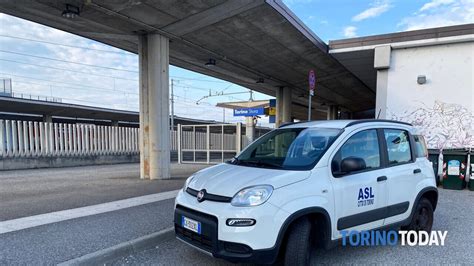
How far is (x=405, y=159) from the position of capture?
4.56 metres

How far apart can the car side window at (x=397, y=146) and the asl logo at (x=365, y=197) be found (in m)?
0.68

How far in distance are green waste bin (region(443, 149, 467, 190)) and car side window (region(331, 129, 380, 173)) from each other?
593cm

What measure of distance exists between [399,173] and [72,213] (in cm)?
531

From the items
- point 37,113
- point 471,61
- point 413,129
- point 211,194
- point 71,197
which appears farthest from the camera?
point 37,113

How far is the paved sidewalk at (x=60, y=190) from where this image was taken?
5859 millimetres

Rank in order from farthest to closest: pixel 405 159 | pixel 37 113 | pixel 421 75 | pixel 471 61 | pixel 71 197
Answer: pixel 37 113
pixel 421 75
pixel 471 61
pixel 71 197
pixel 405 159

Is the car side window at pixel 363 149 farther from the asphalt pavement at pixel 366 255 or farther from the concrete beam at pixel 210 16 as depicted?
the concrete beam at pixel 210 16

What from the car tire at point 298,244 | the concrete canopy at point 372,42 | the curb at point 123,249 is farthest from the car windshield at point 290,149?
the concrete canopy at point 372,42

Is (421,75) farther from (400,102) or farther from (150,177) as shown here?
(150,177)

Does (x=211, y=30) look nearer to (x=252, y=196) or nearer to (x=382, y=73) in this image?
(x=382, y=73)

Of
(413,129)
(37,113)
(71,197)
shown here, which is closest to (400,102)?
(413,129)

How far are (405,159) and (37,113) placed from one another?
38.4 metres

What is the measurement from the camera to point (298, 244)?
3.21m

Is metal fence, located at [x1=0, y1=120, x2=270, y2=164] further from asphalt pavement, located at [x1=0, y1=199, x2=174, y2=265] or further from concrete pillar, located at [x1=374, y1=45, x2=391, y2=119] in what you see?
asphalt pavement, located at [x1=0, y1=199, x2=174, y2=265]
